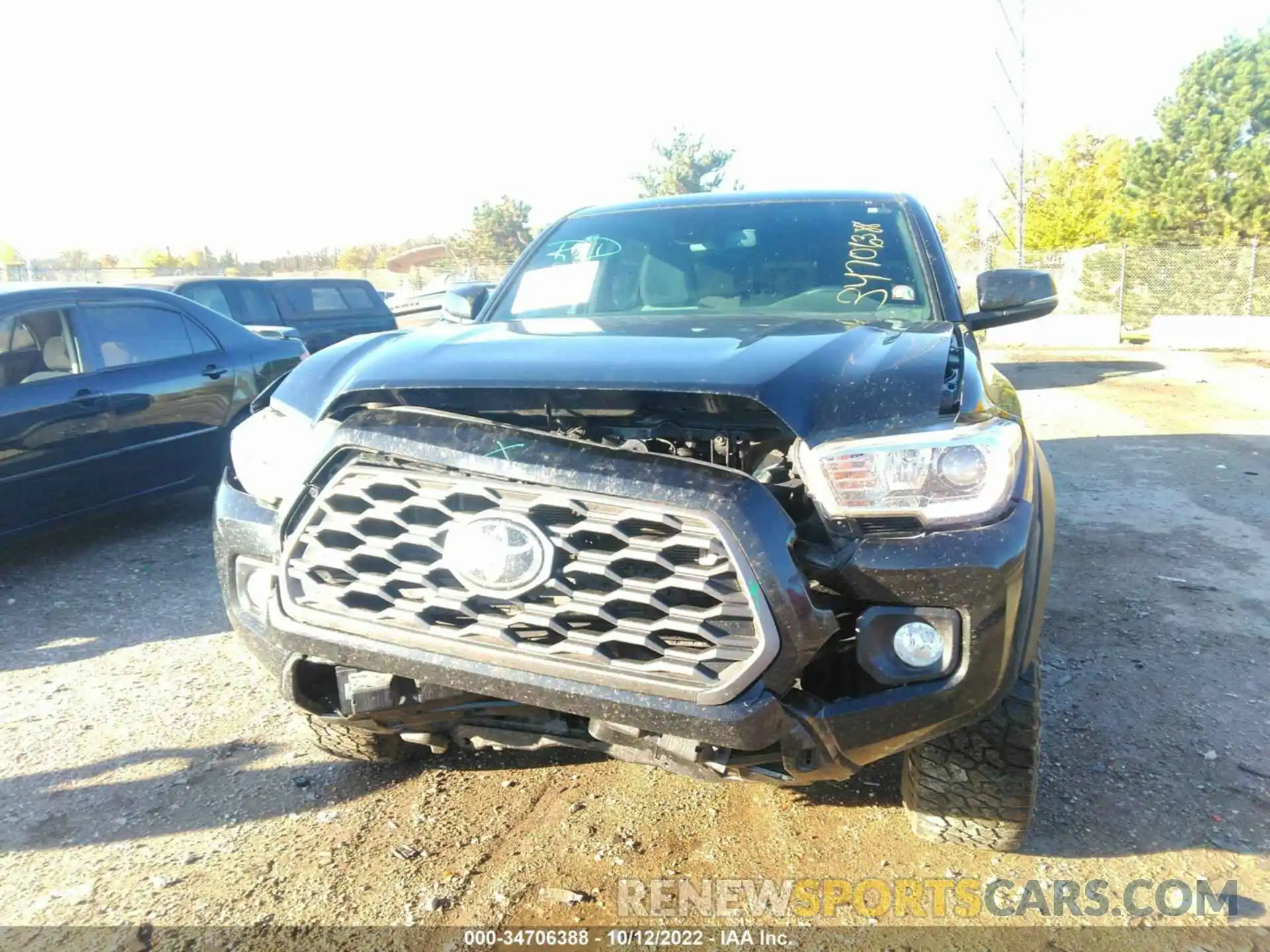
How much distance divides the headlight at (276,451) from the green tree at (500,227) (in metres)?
49.5

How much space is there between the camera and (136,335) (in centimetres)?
548

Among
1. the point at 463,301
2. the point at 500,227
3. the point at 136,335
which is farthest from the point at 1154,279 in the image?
the point at 500,227

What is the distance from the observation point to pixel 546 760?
2.96 m

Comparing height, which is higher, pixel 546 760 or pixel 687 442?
pixel 687 442

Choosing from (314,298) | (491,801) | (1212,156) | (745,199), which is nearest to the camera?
(491,801)

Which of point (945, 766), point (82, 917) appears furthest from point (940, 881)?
point (82, 917)

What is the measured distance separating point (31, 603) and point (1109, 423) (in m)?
9.45

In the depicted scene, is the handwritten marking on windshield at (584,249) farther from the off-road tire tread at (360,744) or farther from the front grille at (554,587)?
the off-road tire tread at (360,744)

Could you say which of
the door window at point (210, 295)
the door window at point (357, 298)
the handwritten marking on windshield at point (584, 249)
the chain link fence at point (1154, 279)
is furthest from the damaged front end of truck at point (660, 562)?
the chain link fence at point (1154, 279)

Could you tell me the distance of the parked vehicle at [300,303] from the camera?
10.1 meters

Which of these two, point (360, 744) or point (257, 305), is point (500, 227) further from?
point (360, 744)

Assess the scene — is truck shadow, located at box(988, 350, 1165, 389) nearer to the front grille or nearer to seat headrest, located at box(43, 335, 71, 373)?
seat headrest, located at box(43, 335, 71, 373)

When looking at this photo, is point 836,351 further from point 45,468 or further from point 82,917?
point 45,468

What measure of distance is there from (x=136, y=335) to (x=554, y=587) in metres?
4.76
